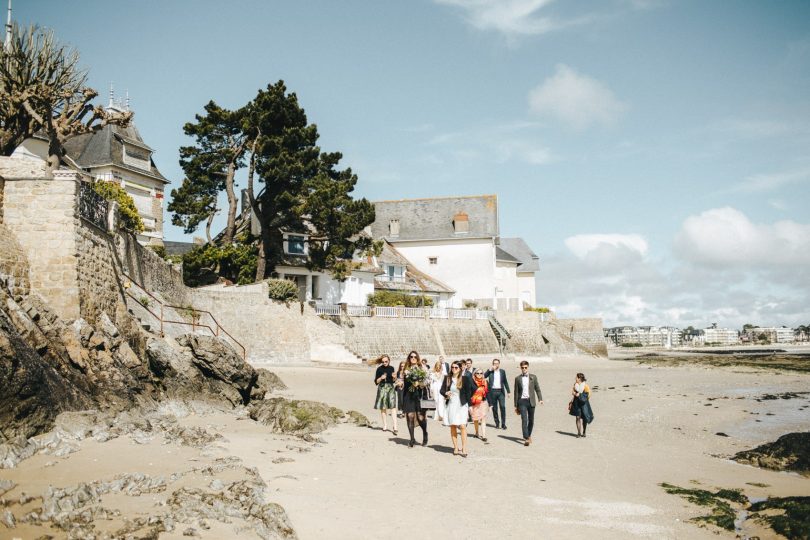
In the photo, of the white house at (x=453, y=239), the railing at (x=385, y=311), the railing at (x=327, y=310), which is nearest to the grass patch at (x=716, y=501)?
the railing at (x=327, y=310)

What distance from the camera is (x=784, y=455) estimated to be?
1323 centimetres

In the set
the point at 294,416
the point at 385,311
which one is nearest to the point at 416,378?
the point at 294,416

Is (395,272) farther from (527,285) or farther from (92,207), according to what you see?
(92,207)

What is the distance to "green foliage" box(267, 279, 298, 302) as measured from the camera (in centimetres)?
3155

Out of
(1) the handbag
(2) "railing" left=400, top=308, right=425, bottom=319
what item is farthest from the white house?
(1) the handbag

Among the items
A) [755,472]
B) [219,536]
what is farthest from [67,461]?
[755,472]

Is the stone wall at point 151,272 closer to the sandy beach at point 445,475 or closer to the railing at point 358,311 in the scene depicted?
the sandy beach at point 445,475

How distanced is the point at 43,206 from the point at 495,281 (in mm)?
44843

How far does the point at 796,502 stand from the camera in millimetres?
9680

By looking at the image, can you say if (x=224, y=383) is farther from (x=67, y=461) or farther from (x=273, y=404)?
(x=67, y=461)

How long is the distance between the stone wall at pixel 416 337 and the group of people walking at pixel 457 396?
1906 cm

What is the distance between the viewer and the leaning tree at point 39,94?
70.7 feet

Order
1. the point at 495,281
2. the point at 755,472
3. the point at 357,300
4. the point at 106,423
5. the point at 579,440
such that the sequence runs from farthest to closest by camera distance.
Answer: the point at 495,281 < the point at 357,300 < the point at 579,440 < the point at 755,472 < the point at 106,423

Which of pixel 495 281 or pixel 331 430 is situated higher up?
pixel 495 281
